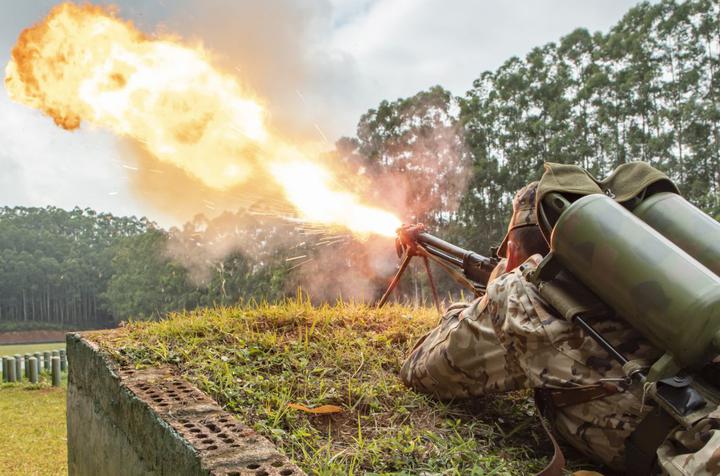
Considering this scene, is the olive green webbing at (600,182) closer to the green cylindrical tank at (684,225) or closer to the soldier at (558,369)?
the green cylindrical tank at (684,225)

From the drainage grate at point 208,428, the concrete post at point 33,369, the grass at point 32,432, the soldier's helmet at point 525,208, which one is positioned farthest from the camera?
the concrete post at point 33,369

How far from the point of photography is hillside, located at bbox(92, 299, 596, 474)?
2.70m

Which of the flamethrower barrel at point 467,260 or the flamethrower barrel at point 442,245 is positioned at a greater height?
the flamethrower barrel at point 442,245

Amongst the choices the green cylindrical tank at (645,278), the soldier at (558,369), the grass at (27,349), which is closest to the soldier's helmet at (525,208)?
the soldier at (558,369)

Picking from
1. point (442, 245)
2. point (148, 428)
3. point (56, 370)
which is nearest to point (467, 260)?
point (442, 245)

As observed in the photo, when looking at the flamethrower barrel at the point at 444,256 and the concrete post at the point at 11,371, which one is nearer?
the flamethrower barrel at the point at 444,256

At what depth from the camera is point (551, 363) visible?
260 centimetres

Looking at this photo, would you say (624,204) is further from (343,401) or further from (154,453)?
(154,453)

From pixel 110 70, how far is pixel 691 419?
23.6 feet

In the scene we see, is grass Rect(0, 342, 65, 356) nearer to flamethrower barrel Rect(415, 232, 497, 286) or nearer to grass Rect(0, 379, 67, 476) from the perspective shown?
grass Rect(0, 379, 67, 476)

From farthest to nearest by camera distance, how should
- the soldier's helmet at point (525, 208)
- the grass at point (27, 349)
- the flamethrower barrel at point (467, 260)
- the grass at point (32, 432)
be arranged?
1. the grass at point (27, 349)
2. the grass at point (32, 432)
3. the flamethrower barrel at point (467, 260)
4. the soldier's helmet at point (525, 208)

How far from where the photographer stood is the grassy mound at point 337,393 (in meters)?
2.69

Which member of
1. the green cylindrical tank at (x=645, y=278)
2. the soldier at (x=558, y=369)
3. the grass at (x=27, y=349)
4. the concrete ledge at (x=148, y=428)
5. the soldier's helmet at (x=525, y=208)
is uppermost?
the soldier's helmet at (x=525, y=208)

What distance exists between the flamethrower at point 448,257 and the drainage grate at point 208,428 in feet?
7.25
